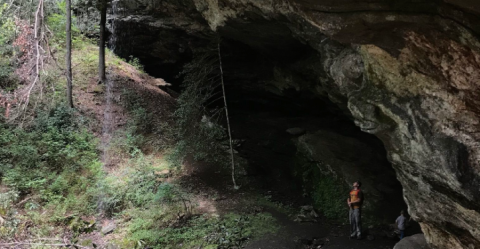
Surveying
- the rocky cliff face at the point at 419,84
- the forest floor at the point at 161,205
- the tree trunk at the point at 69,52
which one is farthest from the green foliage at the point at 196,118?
the tree trunk at the point at 69,52

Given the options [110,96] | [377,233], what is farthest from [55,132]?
[377,233]

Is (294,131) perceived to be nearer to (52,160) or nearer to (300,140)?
(300,140)

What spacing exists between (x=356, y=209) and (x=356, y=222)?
37 centimetres

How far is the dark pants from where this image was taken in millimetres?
7685

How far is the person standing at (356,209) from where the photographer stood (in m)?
7.64

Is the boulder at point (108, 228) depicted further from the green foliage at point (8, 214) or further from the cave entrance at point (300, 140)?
the cave entrance at point (300, 140)

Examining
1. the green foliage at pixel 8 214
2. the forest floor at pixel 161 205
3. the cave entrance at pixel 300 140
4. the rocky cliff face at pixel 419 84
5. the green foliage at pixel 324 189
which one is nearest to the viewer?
the rocky cliff face at pixel 419 84

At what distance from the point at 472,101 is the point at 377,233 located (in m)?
5.34

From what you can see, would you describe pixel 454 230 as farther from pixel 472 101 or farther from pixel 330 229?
pixel 330 229

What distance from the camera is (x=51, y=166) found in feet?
35.2

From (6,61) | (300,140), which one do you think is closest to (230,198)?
(300,140)

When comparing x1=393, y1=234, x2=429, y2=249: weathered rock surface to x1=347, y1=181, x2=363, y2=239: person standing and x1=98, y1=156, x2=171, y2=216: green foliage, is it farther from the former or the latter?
x1=98, y1=156, x2=171, y2=216: green foliage

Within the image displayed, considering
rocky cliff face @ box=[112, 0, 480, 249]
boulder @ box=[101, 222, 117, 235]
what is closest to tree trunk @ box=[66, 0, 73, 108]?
boulder @ box=[101, 222, 117, 235]

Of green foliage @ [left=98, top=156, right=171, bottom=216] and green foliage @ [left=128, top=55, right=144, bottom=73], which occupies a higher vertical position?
green foliage @ [left=128, top=55, right=144, bottom=73]
